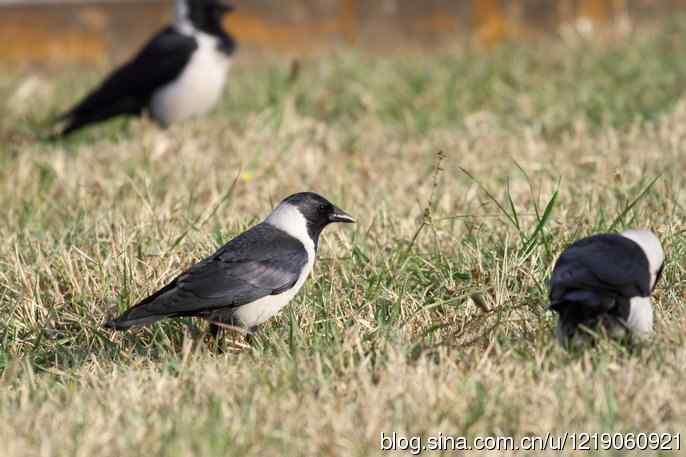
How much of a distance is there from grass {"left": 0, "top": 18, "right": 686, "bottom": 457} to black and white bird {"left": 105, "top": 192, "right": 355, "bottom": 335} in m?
0.12

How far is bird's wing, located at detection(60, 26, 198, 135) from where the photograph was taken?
296 inches

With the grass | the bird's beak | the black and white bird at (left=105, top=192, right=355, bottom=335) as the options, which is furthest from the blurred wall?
the black and white bird at (left=105, top=192, right=355, bottom=335)

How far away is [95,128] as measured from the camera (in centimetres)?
823

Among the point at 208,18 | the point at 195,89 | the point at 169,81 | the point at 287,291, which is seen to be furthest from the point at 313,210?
the point at 208,18

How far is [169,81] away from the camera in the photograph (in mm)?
7621

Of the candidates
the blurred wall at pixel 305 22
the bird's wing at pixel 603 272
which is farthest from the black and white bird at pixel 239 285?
the blurred wall at pixel 305 22

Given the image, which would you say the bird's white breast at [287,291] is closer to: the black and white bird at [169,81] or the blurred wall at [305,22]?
the black and white bird at [169,81]

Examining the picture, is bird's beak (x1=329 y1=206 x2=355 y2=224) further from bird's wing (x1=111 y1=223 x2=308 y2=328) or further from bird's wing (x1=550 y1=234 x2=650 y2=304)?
bird's wing (x1=550 y1=234 x2=650 y2=304)

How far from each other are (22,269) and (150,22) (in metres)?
6.49

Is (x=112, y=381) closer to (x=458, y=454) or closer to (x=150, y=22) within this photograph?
(x=458, y=454)

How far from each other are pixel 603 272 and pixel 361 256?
1252mm

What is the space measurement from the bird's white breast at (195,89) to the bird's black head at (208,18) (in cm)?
10

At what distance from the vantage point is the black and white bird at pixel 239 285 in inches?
140

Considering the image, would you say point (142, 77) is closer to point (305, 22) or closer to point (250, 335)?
point (305, 22)
